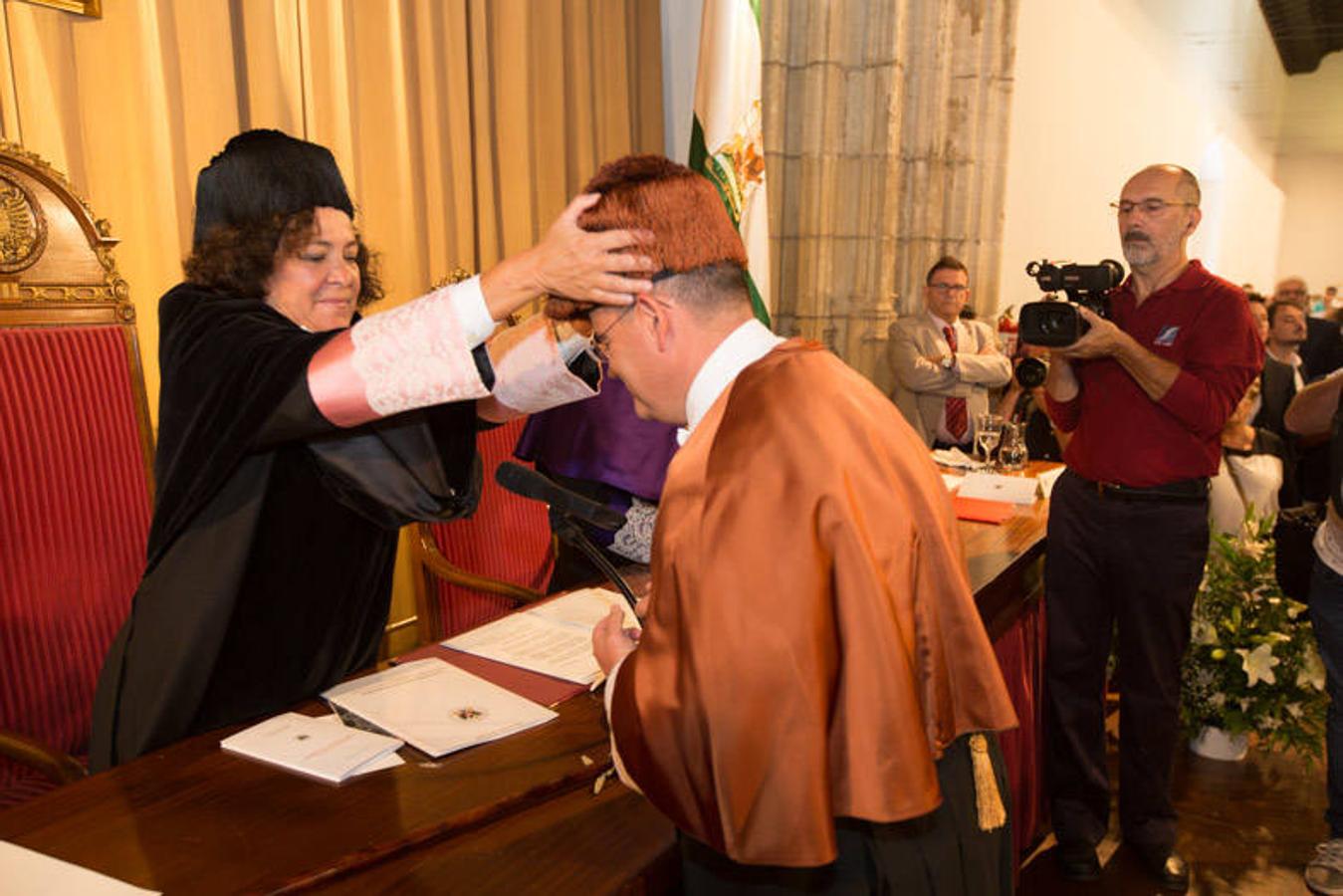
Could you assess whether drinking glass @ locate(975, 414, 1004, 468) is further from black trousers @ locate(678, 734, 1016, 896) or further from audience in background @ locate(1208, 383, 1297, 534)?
black trousers @ locate(678, 734, 1016, 896)

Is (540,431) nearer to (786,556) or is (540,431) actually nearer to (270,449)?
(270,449)

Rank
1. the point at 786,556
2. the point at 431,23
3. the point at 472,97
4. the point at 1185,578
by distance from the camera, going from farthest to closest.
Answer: the point at 472,97 → the point at 431,23 → the point at 1185,578 → the point at 786,556

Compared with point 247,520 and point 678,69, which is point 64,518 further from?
point 678,69

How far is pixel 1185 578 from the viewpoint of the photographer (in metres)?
2.49

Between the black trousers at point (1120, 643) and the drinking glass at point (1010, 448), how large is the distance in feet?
2.66

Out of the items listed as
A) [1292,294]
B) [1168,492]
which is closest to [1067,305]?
[1168,492]

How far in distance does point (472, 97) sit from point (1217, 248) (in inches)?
408

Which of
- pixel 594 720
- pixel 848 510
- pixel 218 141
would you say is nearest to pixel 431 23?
pixel 218 141

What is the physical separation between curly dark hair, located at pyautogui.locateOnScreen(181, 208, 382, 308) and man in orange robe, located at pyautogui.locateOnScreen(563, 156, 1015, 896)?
2.29ft

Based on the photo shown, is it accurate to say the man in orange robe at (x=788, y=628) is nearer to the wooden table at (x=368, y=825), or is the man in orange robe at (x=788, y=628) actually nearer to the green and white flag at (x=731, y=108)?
the wooden table at (x=368, y=825)

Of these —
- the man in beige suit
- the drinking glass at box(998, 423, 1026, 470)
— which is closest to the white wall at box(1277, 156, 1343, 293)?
the man in beige suit

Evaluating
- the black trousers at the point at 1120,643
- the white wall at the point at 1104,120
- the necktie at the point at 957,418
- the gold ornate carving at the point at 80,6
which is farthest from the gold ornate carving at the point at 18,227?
the white wall at the point at 1104,120

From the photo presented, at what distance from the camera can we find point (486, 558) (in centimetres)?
300

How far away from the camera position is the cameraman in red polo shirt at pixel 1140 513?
8.23 feet
